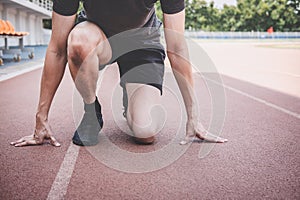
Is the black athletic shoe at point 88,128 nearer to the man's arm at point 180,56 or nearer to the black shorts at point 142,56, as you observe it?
the black shorts at point 142,56

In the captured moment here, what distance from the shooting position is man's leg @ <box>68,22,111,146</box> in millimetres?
2848

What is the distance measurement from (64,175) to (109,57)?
1.26m

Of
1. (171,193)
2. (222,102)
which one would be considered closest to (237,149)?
(171,193)

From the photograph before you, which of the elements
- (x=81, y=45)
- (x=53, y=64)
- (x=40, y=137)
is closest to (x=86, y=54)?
(x=81, y=45)

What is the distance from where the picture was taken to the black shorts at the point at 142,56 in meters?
3.31

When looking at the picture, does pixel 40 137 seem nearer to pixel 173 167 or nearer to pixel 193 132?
pixel 173 167

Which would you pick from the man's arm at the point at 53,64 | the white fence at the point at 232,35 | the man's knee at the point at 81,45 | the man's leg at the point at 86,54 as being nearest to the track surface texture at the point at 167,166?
the man's arm at the point at 53,64

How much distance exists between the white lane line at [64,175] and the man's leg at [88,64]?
17 cm

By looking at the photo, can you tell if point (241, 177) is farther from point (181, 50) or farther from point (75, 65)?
point (75, 65)

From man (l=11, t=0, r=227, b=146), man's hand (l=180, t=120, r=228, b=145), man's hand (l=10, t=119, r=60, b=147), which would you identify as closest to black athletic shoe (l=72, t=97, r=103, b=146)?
man (l=11, t=0, r=227, b=146)

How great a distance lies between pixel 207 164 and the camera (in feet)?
9.02

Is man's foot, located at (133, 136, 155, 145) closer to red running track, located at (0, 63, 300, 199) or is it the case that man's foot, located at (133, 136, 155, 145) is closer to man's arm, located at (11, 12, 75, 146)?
red running track, located at (0, 63, 300, 199)

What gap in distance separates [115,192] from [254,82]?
6.58 m

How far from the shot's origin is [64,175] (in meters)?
2.48
